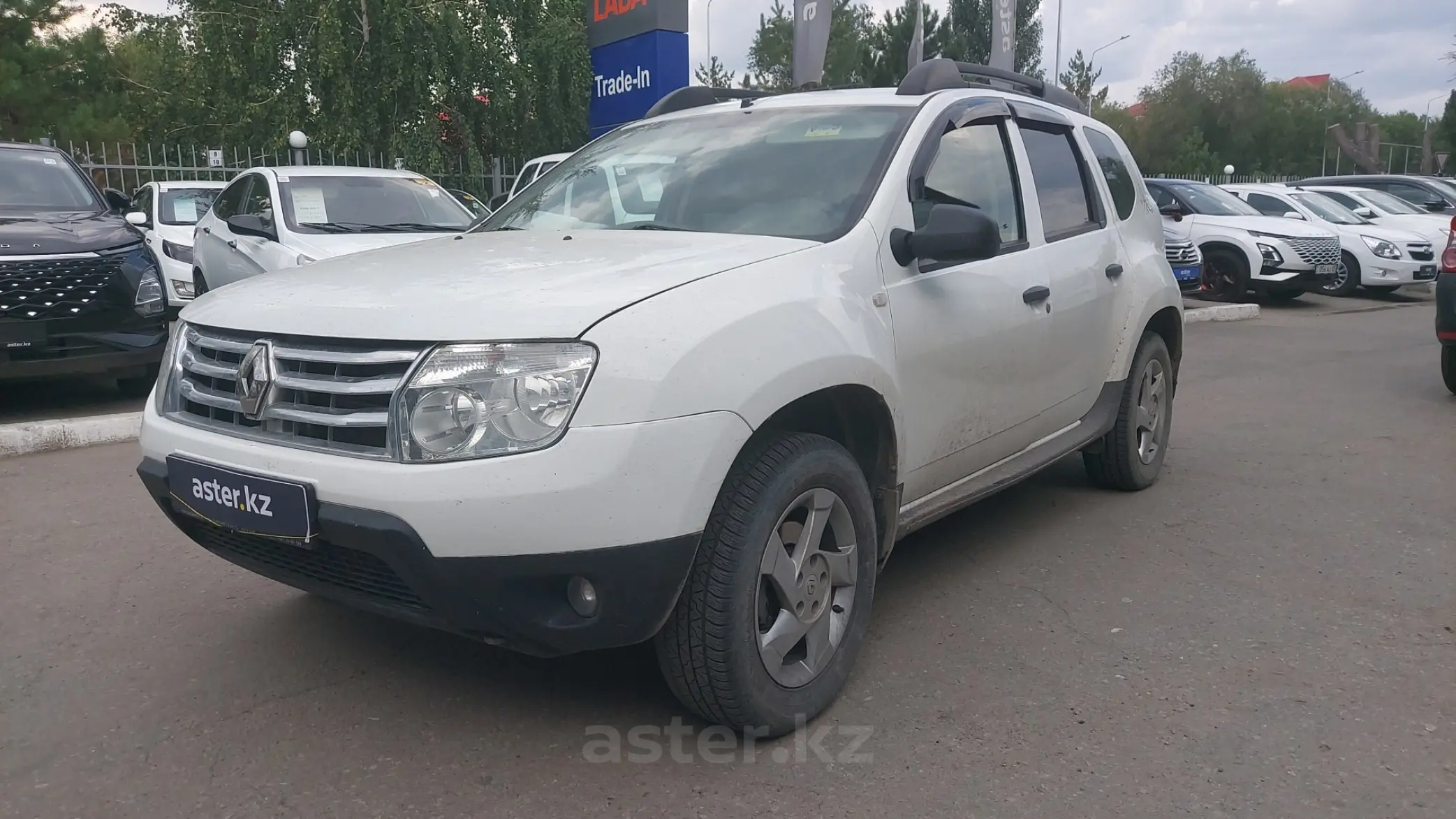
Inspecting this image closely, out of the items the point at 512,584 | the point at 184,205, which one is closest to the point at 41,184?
the point at 184,205

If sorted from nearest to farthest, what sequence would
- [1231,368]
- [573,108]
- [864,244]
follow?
[864,244] < [1231,368] < [573,108]

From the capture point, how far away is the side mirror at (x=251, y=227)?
7.84 m

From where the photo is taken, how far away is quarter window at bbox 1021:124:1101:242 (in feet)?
14.2

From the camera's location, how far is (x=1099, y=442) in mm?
5062

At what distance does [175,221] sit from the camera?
1228 cm

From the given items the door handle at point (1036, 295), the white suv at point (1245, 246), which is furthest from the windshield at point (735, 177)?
the white suv at point (1245, 246)

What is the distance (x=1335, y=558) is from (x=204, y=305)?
403 centimetres

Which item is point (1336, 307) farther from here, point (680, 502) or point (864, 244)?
point (680, 502)

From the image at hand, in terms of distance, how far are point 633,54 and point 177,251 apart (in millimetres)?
6132

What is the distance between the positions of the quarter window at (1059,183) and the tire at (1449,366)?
4278mm

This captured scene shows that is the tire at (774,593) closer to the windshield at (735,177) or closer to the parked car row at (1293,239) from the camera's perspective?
the windshield at (735,177)

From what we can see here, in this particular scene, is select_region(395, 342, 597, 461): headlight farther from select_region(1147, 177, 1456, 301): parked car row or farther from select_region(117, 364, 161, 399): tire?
select_region(1147, 177, 1456, 301): parked car row

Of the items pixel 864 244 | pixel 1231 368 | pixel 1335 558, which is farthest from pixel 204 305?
pixel 1231 368

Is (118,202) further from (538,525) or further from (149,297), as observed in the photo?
(538,525)
